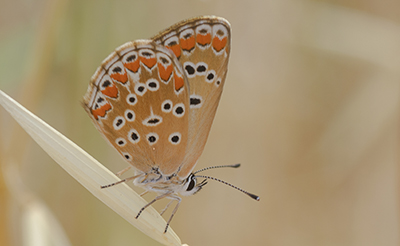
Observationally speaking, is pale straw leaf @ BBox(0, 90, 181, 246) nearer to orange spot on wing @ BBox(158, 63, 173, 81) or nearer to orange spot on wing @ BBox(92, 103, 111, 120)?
orange spot on wing @ BBox(92, 103, 111, 120)

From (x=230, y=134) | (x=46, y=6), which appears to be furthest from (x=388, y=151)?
(x=46, y=6)

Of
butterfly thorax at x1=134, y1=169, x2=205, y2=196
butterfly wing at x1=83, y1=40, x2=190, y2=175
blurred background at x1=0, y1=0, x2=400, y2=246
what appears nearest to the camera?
butterfly wing at x1=83, y1=40, x2=190, y2=175

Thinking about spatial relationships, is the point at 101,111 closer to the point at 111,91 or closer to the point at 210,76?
the point at 111,91

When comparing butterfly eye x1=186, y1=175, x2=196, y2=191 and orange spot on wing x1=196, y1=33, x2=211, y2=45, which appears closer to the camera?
orange spot on wing x1=196, y1=33, x2=211, y2=45

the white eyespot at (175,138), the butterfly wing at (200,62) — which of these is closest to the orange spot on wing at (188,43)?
the butterfly wing at (200,62)

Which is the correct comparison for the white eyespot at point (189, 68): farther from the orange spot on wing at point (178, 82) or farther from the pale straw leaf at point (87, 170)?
the pale straw leaf at point (87, 170)

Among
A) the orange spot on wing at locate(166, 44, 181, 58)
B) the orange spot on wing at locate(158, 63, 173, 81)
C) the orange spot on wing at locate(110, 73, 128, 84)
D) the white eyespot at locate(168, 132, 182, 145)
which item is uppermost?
the orange spot on wing at locate(166, 44, 181, 58)

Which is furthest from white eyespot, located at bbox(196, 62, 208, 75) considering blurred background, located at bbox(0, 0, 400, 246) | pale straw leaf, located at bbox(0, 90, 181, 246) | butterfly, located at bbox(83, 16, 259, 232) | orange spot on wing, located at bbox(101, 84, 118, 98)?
blurred background, located at bbox(0, 0, 400, 246)

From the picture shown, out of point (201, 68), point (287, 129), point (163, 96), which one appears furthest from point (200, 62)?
point (287, 129)
